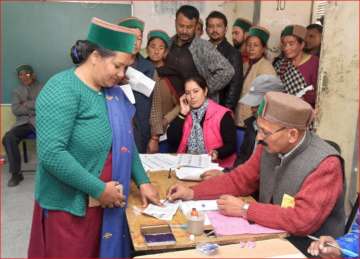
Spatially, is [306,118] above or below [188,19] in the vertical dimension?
below

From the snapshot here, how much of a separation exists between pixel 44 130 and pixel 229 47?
2129 mm

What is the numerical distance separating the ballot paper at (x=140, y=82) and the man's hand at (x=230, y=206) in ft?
3.87

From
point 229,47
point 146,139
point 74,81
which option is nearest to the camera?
point 74,81

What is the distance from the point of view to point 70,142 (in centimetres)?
162

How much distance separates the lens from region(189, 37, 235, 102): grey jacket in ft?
10.2

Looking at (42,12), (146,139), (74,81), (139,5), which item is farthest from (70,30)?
(74,81)

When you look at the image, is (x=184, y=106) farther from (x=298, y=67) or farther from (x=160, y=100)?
(x=298, y=67)

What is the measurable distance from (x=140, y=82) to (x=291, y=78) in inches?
54.5

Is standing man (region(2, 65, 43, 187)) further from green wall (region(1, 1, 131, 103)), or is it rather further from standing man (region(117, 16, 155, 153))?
standing man (region(117, 16, 155, 153))

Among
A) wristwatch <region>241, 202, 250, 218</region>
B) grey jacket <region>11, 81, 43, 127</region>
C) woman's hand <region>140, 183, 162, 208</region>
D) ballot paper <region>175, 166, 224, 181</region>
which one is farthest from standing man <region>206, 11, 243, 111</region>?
grey jacket <region>11, 81, 43, 127</region>

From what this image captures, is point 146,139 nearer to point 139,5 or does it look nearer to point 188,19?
point 188,19

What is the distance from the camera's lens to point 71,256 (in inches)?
68.2

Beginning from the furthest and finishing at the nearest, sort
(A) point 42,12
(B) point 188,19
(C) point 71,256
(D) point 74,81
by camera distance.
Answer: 1. (A) point 42,12
2. (B) point 188,19
3. (C) point 71,256
4. (D) point 74,81

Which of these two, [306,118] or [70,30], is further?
[70,30]
